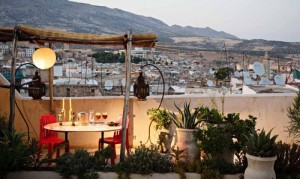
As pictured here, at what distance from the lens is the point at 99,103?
26.9ft

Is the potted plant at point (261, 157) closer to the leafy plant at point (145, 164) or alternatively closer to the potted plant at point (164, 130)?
the leafy plant at point (145, 164)

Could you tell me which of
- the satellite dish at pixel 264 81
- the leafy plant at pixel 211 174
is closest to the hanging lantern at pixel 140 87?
the leafy plant at pixel 211 174

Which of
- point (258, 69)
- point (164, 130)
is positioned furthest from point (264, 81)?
point (164, 130)

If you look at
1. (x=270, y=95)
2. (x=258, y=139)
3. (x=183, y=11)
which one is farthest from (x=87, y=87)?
(x=183, y=11)

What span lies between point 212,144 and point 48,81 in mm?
3947

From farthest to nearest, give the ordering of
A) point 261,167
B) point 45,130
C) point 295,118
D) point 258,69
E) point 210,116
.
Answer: point 258,69
point 295,118
point 45,130
point 210,116
point 261,167

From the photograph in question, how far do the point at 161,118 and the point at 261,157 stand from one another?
8.39 ft

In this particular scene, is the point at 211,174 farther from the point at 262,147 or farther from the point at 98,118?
the point at 98,118

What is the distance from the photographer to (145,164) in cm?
→ 562

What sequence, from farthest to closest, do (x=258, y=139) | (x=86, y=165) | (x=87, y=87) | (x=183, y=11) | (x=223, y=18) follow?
(x=183, y=11), (x=223, y=18), (x=87, y=87), (x=86, y=165), (x=258, y=139)

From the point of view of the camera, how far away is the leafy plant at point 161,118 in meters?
7.25

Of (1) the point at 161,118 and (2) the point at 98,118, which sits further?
(1) the point at 161,118

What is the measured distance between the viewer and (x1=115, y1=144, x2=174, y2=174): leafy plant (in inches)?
220

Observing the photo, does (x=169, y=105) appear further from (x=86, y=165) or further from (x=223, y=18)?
(x=223, y=18)
